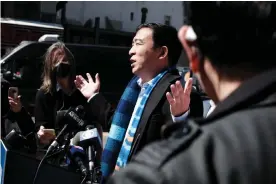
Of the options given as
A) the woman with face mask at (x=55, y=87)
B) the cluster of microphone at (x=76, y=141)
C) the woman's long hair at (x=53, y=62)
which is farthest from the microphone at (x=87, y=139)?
the woman's long hair at (x=53, y=62)

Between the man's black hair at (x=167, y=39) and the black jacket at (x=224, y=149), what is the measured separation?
1.54 meters

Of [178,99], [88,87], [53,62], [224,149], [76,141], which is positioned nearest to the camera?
[224,149]

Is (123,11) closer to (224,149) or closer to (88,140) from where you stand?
(88,140)

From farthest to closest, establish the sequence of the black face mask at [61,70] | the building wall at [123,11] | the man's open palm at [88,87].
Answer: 1. the building wall at [123,11]
2. the black face mask at [61,70]
3. the man's open palm at [88,87]

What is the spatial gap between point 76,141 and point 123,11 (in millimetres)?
21239

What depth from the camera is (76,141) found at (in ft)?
8.50

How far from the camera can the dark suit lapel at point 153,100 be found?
2402mm

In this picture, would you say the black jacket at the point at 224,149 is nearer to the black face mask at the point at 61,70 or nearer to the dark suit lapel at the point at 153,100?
the dark suit lapel at the point at 153,100

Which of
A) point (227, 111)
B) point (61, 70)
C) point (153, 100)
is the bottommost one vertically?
point (61, 70)

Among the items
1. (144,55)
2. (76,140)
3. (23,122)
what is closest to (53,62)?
(23,122)

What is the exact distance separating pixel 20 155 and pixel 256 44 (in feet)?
4.85

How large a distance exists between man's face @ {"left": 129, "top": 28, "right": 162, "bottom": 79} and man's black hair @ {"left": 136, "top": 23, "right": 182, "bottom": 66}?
0.03 meters

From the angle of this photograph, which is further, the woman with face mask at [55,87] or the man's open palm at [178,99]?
the woman with face mask at [55,87]

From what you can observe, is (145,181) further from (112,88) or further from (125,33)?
(125,33)
